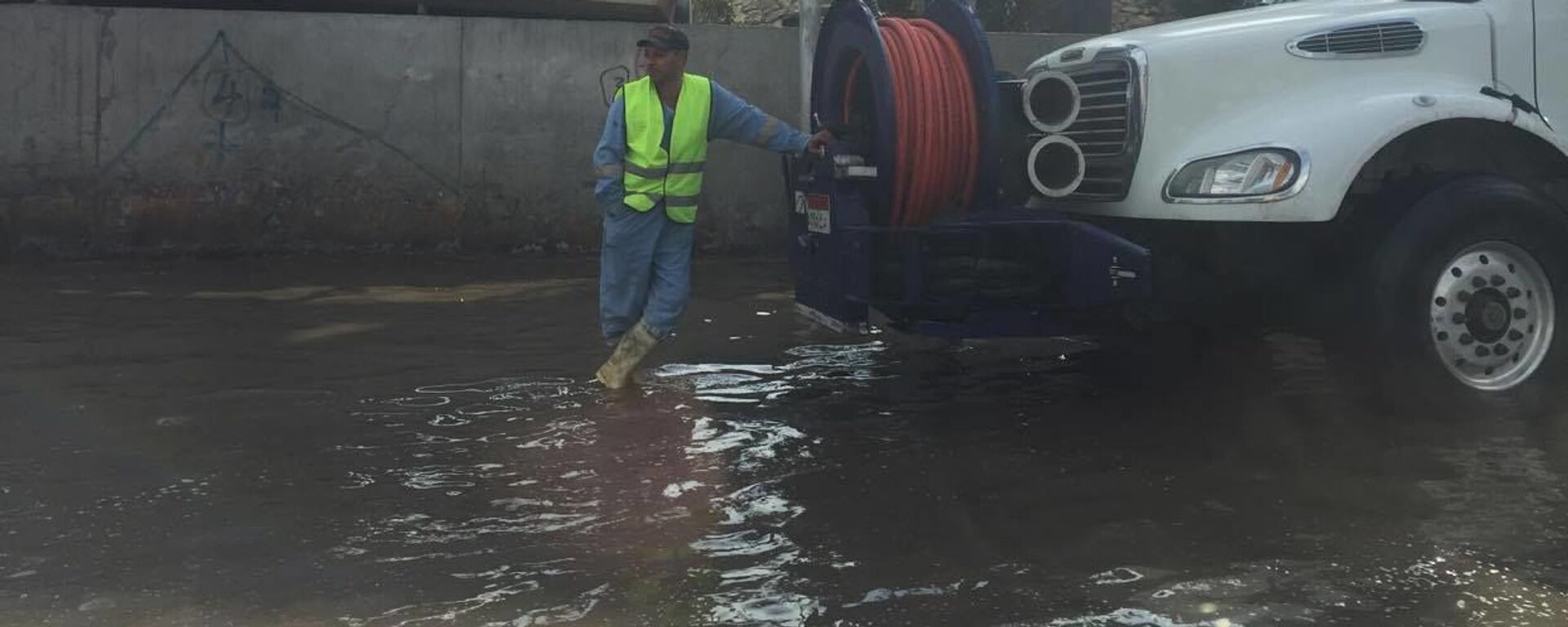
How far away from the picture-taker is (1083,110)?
6.61m

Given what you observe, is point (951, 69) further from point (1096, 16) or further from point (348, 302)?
point (1096, 16)

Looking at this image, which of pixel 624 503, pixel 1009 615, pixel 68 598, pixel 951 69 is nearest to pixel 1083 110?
pixel 951 69

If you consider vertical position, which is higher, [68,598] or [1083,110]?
[1083,110]

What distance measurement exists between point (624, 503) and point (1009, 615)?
1496 millimetres

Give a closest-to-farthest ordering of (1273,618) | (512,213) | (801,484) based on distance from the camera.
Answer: (1273,618) < (801,484) < (512,213)

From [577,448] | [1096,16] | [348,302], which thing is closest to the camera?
[577,448]

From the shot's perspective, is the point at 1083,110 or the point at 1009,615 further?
the point at 1083,110

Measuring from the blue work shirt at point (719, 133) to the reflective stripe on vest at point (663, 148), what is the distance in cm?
3

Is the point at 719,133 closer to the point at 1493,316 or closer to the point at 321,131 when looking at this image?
the point at 1493,316

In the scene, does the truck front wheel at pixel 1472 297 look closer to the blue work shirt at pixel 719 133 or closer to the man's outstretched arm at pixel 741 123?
the blue work shirt at pixel 719 133

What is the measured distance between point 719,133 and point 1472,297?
310 cm

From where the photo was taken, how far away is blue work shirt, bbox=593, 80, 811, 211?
267 inches

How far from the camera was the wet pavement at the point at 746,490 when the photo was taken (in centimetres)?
407

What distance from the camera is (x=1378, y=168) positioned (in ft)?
20.9
